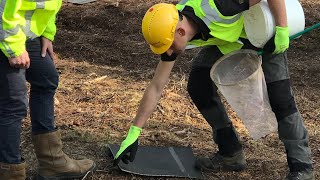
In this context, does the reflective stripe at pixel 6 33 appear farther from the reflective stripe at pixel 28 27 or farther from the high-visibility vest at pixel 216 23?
the high-visibility vest at pixel 216 23

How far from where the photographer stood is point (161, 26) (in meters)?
2.88

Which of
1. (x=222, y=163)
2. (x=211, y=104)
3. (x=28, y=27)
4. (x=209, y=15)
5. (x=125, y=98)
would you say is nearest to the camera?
(x=28, y=27)

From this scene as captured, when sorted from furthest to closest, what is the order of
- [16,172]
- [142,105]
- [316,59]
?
[316,59] → [142,105] → [16,172]

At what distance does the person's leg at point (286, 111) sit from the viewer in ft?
10.3

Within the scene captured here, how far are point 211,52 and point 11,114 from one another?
1247mm

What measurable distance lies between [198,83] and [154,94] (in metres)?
0.38

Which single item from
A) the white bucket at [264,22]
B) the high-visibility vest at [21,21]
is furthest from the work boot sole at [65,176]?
the white bucket at [264,22]

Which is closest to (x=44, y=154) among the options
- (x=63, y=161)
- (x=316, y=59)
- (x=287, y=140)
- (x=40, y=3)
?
(x=63, y=161)

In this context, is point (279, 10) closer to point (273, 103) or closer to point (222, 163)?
point (273, 103)

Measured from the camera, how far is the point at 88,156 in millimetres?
3688

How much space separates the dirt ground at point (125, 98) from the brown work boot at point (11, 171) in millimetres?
455

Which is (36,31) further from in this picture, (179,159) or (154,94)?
(179,159)

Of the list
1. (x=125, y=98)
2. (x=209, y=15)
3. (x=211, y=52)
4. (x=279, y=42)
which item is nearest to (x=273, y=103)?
(x=279, y=42)

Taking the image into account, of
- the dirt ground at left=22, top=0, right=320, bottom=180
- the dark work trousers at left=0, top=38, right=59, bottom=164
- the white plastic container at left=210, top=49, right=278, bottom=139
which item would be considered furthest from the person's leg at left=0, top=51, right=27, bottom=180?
the white plastic container at left=210, top=49, right=278, bottom=139
